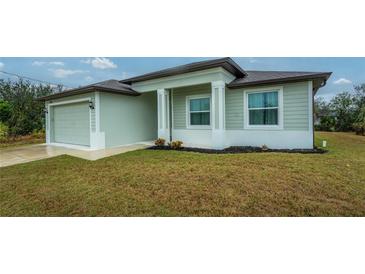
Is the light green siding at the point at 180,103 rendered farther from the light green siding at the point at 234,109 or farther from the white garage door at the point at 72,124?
the white garage door at the point at 72,124

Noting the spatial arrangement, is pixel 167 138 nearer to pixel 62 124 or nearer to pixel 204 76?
pixel 204 76

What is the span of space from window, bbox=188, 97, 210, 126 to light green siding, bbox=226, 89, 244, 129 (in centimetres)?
100

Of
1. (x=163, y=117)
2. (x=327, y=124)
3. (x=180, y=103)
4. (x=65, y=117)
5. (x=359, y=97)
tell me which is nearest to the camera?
(x=163, y=117)

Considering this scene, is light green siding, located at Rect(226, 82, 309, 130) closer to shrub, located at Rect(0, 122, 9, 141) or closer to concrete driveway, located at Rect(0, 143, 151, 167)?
concrete driveway, located at Rect(0, 143, 151, 167)

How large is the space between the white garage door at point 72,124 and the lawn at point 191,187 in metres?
3.87

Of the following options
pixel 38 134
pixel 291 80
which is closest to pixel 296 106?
pixel 291 80

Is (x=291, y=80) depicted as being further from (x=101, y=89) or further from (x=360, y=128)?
(x=360, y=128)

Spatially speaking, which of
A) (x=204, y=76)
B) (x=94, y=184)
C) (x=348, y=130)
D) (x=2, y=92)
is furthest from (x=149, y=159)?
(x=348, y=130)

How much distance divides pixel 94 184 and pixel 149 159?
2319 mm

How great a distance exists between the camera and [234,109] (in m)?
8.55

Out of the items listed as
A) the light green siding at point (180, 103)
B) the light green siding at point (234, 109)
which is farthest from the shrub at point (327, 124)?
the light green siding at point (180, 103)

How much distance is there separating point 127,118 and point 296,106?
7.90 metres

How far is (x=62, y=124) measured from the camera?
36.3 ft

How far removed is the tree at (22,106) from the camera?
13891 mm
